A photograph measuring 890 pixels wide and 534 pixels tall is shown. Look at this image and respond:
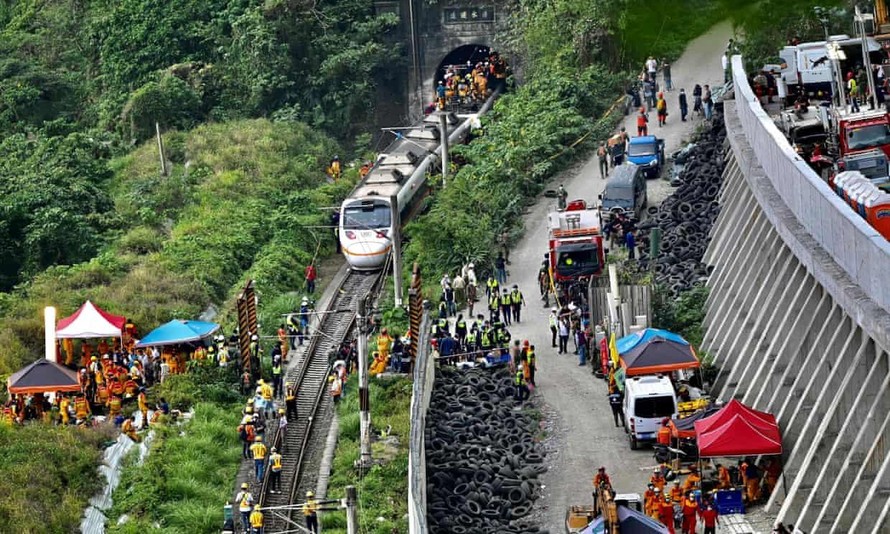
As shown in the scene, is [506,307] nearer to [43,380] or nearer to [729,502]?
[43,380]

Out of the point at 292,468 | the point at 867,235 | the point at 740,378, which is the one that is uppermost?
the point at 867,235

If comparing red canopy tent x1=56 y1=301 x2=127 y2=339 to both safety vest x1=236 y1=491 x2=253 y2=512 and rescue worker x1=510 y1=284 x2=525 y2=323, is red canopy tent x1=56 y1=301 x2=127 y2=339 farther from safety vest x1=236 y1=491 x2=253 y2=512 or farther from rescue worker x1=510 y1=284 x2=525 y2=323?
rescue worker x1=510 y1=284 x2=525 y2=323

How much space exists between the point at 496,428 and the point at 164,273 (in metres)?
18.6

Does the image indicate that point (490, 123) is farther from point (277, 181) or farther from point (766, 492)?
point (766, 492)

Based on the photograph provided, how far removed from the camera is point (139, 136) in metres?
75.7

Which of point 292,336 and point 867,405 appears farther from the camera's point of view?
point 292,336

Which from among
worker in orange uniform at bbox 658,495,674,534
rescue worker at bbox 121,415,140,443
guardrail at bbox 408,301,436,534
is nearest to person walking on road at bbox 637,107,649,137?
guardrail at bbox 408,301,436,534

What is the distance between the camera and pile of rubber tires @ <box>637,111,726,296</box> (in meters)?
46.5

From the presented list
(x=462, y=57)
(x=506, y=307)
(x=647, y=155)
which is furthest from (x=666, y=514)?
(x=462, y=57)

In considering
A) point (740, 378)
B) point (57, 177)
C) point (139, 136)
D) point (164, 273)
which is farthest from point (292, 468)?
point (139, 136)

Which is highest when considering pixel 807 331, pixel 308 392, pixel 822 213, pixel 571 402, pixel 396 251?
pixel 822 213

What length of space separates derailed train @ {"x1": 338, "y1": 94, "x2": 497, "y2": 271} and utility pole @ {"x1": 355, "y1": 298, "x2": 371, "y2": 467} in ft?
36.5

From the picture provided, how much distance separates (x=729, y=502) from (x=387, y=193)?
86.2ft

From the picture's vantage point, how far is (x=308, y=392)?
155 feet
